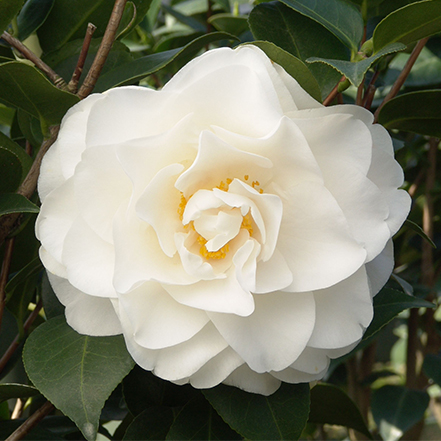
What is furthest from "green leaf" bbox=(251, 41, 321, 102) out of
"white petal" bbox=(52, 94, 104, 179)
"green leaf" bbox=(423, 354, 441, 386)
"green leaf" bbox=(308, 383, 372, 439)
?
"green leaf" bbox=(423, 354, 441, 386)

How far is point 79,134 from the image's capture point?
23.2 inches

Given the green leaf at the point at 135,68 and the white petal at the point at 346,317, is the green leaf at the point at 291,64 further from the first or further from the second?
the white petal at the point at 346,317

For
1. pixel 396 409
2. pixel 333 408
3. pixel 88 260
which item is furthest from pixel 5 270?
pixel 396 409

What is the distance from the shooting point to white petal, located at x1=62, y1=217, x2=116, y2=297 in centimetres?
55

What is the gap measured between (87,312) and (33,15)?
50 centimetres

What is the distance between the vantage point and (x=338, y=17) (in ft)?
2.55

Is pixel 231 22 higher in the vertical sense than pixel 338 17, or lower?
lower

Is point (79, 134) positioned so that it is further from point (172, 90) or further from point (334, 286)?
point (334, 286)

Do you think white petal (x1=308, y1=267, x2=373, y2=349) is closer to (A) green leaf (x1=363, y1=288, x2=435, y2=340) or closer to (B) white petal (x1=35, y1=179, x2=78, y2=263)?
(A) green leaf (x1=363, y1=288, x2=435, y2=340)

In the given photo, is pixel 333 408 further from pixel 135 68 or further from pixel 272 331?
pixel 135 68

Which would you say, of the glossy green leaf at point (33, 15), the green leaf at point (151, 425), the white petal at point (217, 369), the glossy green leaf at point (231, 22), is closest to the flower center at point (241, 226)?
the white petal at point (217, 369)

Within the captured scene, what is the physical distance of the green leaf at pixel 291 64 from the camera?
0.64m

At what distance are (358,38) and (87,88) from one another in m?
0.40

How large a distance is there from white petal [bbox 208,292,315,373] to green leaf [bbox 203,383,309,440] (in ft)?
0.40
